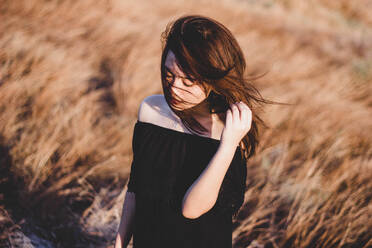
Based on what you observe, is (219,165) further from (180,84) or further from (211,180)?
(180,84)

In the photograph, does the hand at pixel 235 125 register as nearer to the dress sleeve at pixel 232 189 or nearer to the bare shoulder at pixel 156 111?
the dress sleeve at pixel 232 189

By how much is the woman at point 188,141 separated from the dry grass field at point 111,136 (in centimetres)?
84

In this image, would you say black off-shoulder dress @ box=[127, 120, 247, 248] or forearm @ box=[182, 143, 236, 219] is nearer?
forearm @ box=[182, 143, 236, 219]

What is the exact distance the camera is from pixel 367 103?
438cm

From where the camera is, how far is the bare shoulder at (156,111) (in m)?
1.02

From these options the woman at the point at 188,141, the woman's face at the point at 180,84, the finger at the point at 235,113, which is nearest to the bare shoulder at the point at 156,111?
the woman at the point at 188,141

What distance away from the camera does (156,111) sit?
1.04 m

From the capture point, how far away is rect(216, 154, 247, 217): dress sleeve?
0.93 metres

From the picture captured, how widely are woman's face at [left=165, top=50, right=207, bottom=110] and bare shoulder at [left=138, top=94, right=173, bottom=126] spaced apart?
0.13 metres

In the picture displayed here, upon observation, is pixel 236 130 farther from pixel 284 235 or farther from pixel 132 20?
pixel 132 20

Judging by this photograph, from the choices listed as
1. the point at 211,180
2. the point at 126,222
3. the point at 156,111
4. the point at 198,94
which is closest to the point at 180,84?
the point at 198,94

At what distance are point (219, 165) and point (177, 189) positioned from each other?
26 cm

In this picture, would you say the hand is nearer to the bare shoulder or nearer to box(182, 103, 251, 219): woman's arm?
box(182, 103, 251, 219): woman's arm

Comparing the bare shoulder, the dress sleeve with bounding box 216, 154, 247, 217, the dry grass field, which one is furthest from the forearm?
the dry grass field
